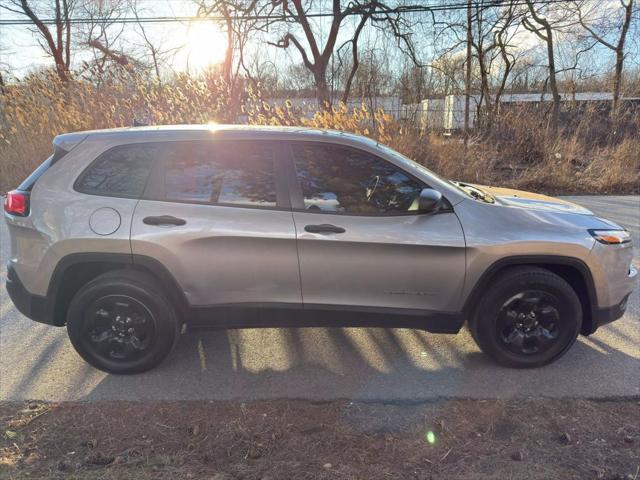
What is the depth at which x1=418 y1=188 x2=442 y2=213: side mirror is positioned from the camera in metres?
2.96

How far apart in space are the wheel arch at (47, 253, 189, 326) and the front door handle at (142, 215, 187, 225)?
250 mm

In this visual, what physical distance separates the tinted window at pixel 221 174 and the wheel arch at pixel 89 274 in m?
0.52

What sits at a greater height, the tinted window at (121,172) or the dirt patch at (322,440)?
the tinted window at (121,172)

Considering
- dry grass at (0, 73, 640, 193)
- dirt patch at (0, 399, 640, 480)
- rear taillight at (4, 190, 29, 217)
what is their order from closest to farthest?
1. dirt patch at (0, 399, 640, 480)
2. rear taillight at (4, 190, 29, 217)
3. dry grass at (0, 73, 640, 193)

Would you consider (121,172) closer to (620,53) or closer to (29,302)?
(29,302)

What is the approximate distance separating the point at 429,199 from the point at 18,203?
9.53 ft

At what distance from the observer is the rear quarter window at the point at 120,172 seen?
3150 mm

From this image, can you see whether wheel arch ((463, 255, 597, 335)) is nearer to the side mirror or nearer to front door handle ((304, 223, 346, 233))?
the side mirror

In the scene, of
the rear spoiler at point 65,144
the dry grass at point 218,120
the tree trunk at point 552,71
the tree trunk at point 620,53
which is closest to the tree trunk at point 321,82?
the dry grass at point 218,120

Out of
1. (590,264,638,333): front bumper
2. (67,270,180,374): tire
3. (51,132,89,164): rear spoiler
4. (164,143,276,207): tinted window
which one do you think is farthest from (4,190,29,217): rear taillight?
(590,264,638,333): front bumper

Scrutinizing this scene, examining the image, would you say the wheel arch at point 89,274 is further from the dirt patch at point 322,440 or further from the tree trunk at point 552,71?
the tree trunk at point 552,71

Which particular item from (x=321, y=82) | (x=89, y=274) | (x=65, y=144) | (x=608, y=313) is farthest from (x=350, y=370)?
(x=321, y=82)

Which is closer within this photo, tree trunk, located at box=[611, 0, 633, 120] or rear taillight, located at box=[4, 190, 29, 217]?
rear taillight, located at box=[4, 190, 29, 217]

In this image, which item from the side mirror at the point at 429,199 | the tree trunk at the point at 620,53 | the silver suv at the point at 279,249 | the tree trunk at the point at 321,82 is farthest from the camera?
the tree trunk at the point at 321,82
